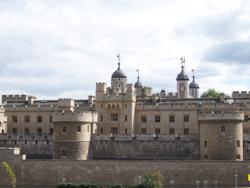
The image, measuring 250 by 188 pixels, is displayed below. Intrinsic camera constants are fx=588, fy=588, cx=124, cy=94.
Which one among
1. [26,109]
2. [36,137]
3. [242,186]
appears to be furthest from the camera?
[26,109]

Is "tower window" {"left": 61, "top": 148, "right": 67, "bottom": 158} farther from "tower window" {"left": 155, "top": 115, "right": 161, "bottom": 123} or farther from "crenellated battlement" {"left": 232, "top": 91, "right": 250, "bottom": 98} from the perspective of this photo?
"crenellated battlement" {"left": 232, "top": 91, "right": 250, "bottom": 98}

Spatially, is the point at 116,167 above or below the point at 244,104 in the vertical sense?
below

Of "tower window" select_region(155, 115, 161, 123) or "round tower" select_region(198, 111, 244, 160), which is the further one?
"tower window" select_region(155, 115, 161, 123)

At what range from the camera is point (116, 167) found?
62.3 m

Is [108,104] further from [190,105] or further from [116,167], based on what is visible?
[116,167]

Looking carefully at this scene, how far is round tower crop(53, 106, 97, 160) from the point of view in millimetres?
68688

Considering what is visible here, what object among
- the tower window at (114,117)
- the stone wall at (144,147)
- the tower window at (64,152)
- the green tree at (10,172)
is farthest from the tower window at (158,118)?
the green tree at (10,172)

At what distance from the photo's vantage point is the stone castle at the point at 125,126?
66125 mm

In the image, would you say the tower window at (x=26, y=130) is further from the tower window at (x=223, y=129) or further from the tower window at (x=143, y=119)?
the tower window at (x=223, y=129)

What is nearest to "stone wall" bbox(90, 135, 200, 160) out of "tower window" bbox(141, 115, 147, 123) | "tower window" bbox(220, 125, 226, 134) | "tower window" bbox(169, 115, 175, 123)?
"tower window" bbox(220, 125, 226, 134)

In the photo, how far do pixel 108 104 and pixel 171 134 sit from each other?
9656 millimetres

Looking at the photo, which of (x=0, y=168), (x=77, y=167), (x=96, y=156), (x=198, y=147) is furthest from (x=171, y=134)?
(x=0, y=168)

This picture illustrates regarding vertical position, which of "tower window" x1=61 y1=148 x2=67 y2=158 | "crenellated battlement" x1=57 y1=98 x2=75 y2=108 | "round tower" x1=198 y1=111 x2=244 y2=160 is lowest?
"tower window" x1=61 y1=148 x2=67 y2=158

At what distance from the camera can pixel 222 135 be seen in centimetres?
6544
